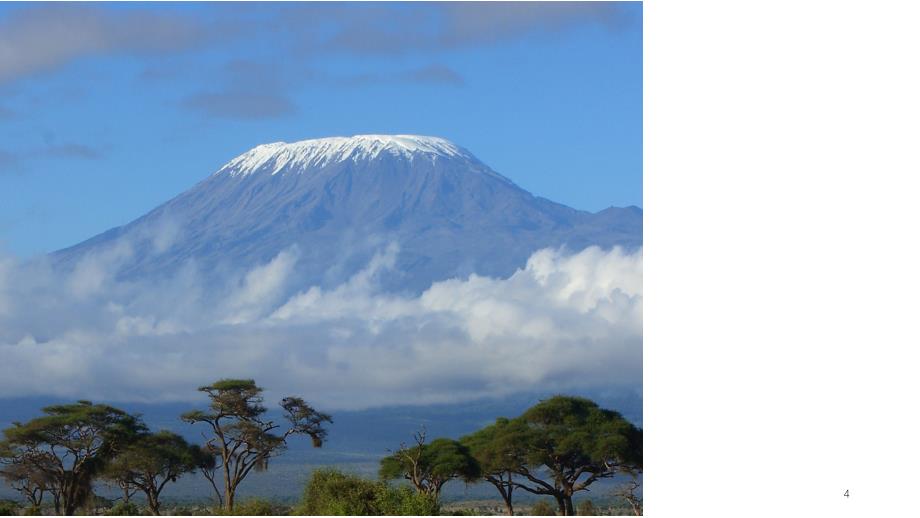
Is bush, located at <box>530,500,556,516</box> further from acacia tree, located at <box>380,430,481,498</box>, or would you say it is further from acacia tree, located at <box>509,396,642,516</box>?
acacia tree, located at <box>380,430,481,498</box>

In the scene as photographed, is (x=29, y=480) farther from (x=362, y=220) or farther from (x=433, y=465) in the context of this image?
(x=362, y=220)

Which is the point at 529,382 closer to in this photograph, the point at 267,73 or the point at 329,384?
the point at 329,384

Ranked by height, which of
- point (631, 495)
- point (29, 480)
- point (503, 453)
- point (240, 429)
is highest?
point (240, 429)

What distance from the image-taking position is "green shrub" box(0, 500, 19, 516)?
1267 cm

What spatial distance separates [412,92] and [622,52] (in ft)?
10.1

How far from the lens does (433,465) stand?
13.5 m

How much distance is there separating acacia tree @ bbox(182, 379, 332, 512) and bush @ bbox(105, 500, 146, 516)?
107 cm

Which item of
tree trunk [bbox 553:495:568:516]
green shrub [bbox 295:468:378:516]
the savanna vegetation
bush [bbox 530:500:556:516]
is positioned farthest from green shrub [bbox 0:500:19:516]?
tree trunk [bbox 553:495:568:516]

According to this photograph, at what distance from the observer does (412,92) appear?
18297 mm
